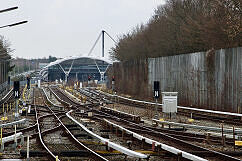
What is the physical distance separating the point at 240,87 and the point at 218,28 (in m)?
6.61

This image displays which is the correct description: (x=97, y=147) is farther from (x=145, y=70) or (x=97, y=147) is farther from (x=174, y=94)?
(x=145, y=70)

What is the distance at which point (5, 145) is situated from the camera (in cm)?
1165

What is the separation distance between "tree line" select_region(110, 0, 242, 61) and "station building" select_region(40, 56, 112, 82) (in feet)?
251

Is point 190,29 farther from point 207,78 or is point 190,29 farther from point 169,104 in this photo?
point 169,104

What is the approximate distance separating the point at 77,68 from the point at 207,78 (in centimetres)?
11048

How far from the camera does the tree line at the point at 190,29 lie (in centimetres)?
2477

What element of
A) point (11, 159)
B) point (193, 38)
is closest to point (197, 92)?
point (193, 38)

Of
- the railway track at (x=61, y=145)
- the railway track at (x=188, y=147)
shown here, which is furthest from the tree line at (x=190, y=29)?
Result: the railway track at (x=61, y=145)

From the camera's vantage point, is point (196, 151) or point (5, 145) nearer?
point (196, 151)

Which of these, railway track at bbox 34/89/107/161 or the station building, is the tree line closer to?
railway track at bbox 34/89/107/161

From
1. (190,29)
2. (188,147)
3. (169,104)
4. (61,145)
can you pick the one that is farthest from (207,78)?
(61,145)

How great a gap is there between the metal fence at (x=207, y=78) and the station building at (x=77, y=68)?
97.6 m

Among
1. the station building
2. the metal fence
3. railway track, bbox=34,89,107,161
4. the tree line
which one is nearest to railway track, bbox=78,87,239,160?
railway track, bbox=34,89,107,161

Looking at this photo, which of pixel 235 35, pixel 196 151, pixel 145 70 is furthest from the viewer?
pixel 145 70
